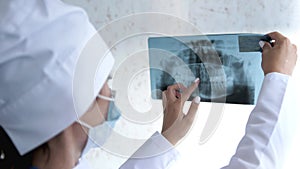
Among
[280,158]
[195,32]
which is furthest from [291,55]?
[195,32]

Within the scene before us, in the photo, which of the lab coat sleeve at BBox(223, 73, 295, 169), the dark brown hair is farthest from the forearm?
the dark brown hair

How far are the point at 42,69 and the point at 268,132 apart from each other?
41cm

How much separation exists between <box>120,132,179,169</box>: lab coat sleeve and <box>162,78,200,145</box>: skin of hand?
0.04 meters

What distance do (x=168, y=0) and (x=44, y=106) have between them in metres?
0.54

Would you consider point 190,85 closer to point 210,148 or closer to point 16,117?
point 210,148

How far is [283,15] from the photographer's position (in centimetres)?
89

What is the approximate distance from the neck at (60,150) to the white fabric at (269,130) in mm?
297

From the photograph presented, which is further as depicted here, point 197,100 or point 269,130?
point 197,100

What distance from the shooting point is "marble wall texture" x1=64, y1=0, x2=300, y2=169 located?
0.90m

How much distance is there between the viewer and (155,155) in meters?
0.77

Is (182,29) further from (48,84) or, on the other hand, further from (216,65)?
(48,84)

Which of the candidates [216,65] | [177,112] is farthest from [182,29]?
[177,112]

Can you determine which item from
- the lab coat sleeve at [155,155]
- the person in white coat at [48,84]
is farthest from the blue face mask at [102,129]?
the lab coat sleeve at [155,155]

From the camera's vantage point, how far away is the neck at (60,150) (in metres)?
0.55
